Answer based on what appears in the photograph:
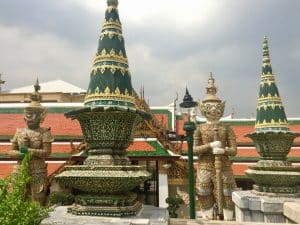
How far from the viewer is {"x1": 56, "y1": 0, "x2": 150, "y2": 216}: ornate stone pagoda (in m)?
5.05

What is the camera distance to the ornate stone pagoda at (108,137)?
505cm

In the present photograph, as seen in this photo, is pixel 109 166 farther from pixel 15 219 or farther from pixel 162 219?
pixel 15 219

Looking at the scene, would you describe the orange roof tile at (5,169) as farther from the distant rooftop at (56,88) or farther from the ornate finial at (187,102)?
the distant rooftop at (56,88)

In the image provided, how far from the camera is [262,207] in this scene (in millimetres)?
8289

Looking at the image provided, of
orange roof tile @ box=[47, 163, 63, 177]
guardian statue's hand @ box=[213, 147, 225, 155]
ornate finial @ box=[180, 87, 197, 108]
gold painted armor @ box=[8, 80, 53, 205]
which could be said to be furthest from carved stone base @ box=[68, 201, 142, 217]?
orange roof tile @ box=[47, 163, 63, 177]

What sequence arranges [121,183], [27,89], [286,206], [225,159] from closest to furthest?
[121,183] → [286,206] → [225,159] → [27,89]

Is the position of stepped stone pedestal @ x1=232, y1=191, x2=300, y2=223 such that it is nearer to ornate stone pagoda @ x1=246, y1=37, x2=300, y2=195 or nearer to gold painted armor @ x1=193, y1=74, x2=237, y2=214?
ornate stone pagoda @ x1=246, y1=37, x2=300, y2=195

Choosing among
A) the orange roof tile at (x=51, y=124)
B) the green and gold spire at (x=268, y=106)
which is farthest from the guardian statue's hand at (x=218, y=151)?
the orange roof tile at (x=51, y=124)

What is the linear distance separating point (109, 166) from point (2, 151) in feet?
42.0

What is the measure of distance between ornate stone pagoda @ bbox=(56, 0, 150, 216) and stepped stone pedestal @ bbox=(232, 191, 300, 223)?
4263 millimetres

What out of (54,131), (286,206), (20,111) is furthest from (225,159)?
(20,111)

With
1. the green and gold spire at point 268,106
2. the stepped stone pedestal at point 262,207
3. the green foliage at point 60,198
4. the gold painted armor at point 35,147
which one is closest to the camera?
the stepped stone pedestal at point 262,207

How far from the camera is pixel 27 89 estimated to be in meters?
44.8

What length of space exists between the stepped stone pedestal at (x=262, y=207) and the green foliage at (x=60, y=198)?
7150 millimetres
